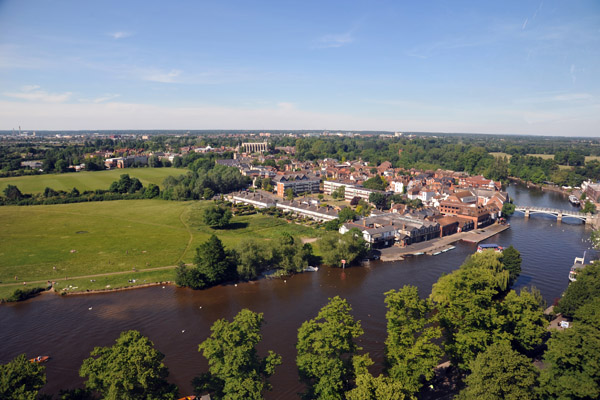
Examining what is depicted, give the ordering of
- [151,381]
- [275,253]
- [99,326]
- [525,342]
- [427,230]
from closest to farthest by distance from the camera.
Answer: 1. [151,381]
2. [525,342]
3. [99,326]
4. [275,253]
5. [427,230]

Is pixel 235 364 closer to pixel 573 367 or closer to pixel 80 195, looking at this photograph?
pixel 573 367

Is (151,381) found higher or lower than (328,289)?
higher

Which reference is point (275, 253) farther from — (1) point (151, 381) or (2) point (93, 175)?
(2) point (93, 175)

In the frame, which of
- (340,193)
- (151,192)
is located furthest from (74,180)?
(340,193)

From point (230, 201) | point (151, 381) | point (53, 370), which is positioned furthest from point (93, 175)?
point (151, 381)

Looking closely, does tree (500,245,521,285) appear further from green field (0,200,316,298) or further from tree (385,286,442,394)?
green field (0,200,316,298)

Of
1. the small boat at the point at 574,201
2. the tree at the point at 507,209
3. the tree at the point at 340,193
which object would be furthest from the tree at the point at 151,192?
the small boat at the point at 574,201

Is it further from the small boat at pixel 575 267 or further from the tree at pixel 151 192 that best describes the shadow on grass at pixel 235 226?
the small boat at pixel 575 267
